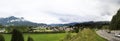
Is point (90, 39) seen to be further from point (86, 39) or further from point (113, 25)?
point (113, 25)

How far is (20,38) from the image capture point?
39.6 m

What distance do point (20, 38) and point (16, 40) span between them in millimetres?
677

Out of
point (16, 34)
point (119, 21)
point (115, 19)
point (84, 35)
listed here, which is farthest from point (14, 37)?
point (115, 19)

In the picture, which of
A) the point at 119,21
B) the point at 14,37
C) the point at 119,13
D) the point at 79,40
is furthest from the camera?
the point at 119,13

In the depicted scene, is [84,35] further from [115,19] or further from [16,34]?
[115,19]

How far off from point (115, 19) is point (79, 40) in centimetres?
12920

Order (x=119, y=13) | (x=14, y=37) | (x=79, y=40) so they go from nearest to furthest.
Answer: (x=79, y=40), (x=14, y=37), (x=119, y=13)

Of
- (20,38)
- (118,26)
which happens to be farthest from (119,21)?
(20,38)

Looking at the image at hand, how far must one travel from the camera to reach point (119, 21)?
146m

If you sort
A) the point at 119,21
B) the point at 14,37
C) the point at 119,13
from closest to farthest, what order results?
1. the point at 14,37
2. the point at 119,21
3. the point at 119,13

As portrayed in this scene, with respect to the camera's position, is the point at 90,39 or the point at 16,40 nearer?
the point at 90,39

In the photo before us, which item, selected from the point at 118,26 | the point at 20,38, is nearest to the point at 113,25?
the point at 118,26

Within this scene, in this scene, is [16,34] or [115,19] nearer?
[16,34]

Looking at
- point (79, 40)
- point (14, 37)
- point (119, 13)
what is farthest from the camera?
point (119, 13)
